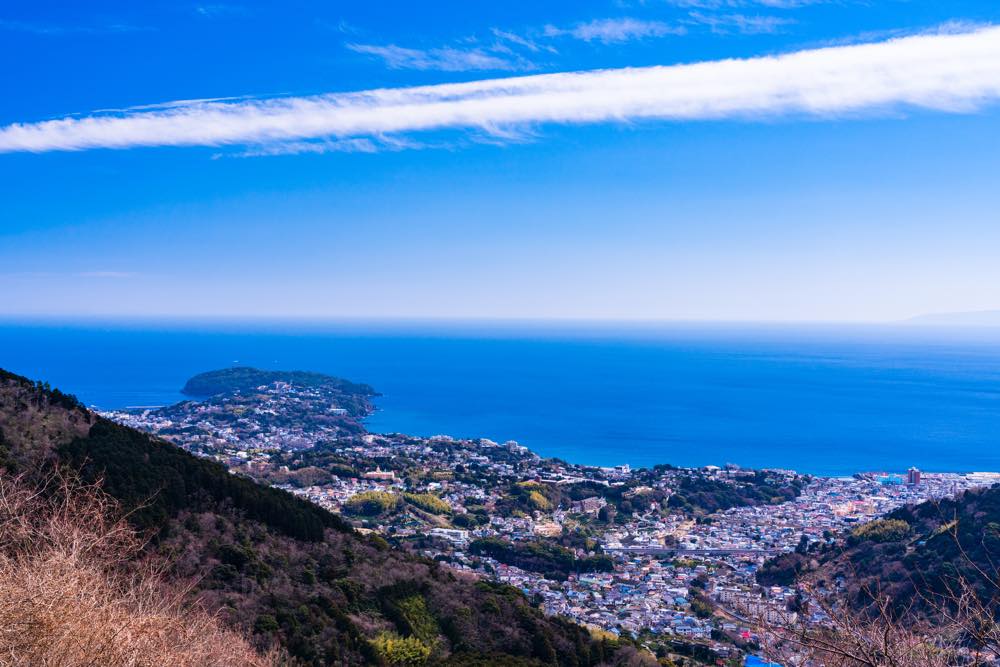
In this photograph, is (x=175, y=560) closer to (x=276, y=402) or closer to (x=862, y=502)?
(x=862, y=502)

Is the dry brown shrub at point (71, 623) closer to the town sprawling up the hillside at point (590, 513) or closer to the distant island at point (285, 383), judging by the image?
the town sprawling up the hillside at point (590, 513)

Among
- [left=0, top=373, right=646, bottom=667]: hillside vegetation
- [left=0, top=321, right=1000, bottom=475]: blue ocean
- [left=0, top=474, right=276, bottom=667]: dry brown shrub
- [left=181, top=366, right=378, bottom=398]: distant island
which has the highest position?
[left=0, top=474, right=276, bottom=667]: dry brown shrub

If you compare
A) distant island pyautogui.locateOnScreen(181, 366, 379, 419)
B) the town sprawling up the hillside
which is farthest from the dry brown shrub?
distant island pyautogui.locateOnScreen(181, 366, 379, 419)

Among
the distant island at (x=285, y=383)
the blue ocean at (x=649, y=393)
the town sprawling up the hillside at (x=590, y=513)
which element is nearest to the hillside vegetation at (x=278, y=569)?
the town sprawling up the hillside at (x=590, y=513)

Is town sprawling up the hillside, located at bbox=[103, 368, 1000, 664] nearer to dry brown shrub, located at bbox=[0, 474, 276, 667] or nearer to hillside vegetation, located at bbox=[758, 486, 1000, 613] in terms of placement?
hillside vegetation, located at bbox=[758, 486, 1000, 613]

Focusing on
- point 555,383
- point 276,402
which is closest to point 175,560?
point 276,402
